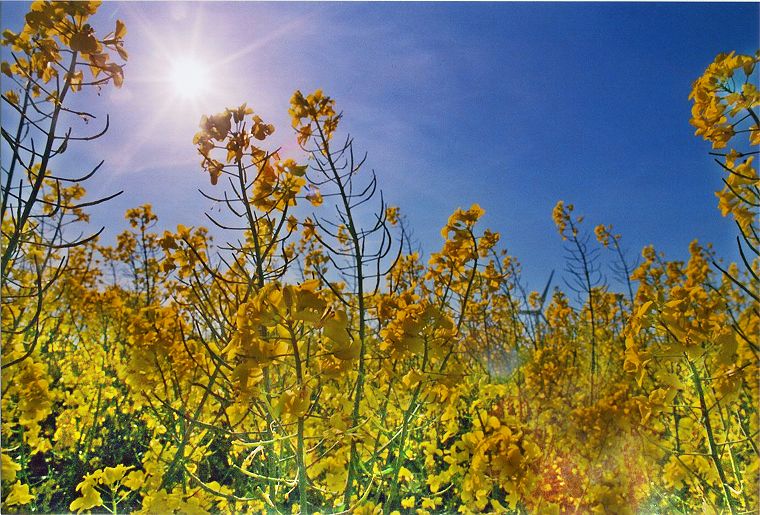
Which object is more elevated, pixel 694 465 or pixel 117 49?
pixel 117 49

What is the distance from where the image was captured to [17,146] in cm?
164

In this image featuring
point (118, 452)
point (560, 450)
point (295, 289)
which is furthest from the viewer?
point (118, 452)

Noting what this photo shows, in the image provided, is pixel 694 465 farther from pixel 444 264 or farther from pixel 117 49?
pixel 117 49

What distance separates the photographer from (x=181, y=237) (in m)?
2.50

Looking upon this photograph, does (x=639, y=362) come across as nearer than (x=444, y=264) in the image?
Yes

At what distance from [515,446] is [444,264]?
99cm

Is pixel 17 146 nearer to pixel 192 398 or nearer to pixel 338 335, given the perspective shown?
pixel 338 335

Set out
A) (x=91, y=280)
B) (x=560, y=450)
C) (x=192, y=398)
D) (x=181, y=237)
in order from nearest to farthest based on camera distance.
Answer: (x=181, y=237), (x=192, y=398), (x=560, y=450), (x=91, y=280)

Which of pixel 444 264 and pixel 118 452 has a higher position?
pixel 444 264

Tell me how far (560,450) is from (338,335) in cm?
363

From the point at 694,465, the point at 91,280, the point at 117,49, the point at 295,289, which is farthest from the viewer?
the point at 91,280

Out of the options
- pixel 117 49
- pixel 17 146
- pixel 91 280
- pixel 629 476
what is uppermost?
pixel 91 280

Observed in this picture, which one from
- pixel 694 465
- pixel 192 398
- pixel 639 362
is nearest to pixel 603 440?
pixel 694 465

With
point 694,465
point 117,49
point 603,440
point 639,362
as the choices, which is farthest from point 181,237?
point 603,440
